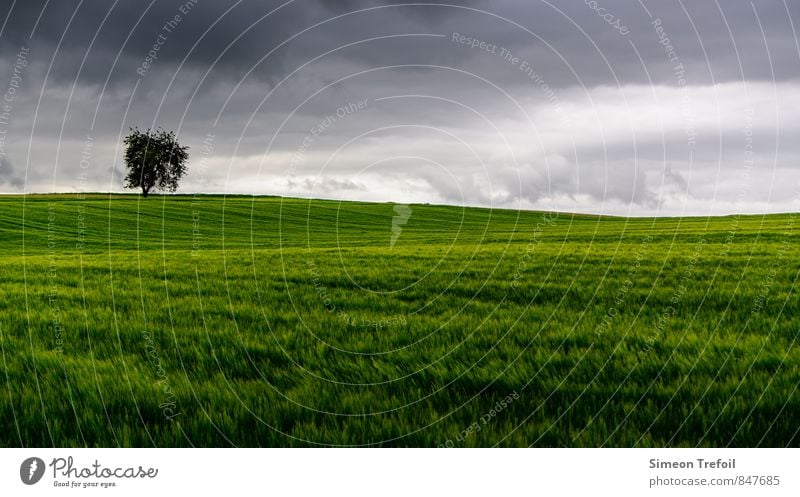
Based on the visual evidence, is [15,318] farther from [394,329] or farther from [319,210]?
[319,210]

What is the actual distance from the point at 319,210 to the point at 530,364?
63500mm

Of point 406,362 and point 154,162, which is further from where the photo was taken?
point 154,162

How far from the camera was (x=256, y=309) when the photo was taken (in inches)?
310

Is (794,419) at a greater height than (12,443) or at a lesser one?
greater

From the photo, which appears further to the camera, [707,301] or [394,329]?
[707,301]

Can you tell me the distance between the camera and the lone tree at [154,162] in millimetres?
64000

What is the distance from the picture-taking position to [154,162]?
65.4m

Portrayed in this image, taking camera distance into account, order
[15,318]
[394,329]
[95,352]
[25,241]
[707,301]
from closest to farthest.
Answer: [95,352], [394,329], [15,318], [707,301], [25,241]

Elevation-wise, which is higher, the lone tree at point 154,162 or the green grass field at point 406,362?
the lone tree at point 154,162

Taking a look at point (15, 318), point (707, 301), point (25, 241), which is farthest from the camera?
point (25, 241)

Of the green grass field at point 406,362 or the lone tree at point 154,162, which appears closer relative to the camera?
the green grass field at point 406,362

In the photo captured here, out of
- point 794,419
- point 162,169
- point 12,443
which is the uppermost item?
point 162,169

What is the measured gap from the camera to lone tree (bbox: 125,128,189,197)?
6400 cm
